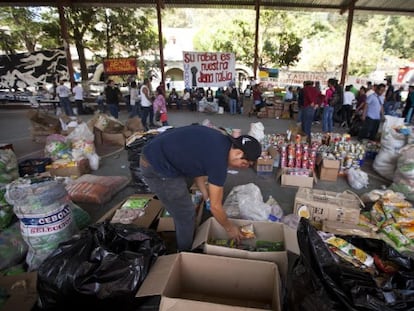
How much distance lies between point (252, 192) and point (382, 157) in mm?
2948

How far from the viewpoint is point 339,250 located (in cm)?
171

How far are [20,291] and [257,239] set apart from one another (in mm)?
1904

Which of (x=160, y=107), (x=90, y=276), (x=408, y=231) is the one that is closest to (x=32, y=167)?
(x=90, y=276)

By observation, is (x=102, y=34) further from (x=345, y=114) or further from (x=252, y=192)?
(x=252, y=192)

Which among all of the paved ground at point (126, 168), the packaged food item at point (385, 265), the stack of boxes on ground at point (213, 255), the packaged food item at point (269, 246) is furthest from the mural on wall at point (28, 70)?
the packaged food item at point (385, 265)

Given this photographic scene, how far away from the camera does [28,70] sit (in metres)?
13.1

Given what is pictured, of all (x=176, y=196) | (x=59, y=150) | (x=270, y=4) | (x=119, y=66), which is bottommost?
(x=59, y=150)

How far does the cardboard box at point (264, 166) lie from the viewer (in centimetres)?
463

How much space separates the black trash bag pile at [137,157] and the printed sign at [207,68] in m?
6.73

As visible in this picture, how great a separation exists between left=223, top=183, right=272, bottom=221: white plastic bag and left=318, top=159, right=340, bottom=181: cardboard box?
1776 mm

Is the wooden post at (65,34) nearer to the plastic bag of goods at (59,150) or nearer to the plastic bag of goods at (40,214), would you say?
the plastic bag of goods at (59,150)

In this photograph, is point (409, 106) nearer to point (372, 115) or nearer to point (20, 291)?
point (372, 115)

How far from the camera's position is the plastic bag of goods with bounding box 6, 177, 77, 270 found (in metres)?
2.22

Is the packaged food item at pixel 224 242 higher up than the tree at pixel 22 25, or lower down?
lower down
